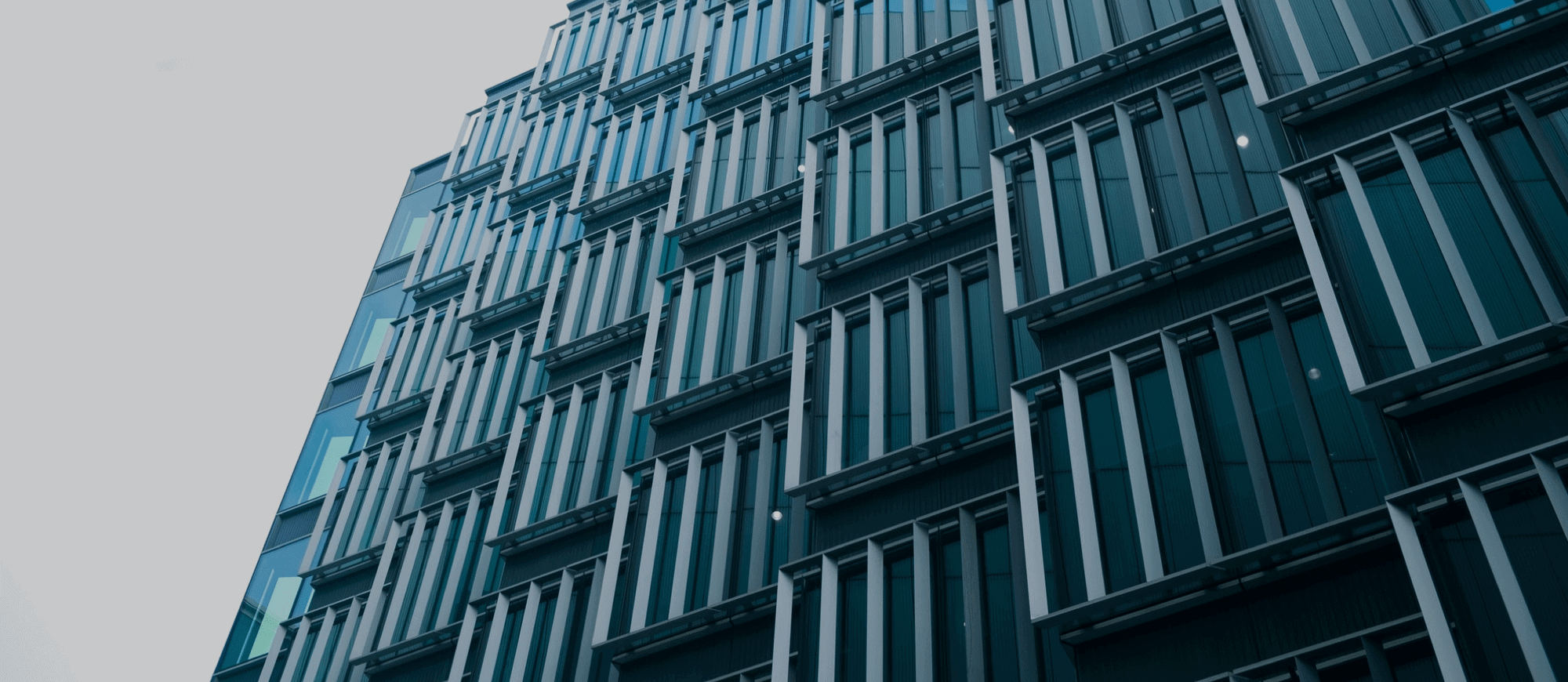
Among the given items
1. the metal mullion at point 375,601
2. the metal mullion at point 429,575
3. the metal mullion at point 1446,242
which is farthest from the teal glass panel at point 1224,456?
the metal mullion at point 375,601

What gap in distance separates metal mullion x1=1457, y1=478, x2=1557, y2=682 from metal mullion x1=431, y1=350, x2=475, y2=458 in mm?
24928

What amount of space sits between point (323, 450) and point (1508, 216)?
34157 mm

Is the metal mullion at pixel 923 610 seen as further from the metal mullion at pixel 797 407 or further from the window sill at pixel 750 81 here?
the window sill at pixel 750 81

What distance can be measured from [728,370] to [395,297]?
21.8 m

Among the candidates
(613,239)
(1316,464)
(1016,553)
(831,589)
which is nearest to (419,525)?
(613,239)

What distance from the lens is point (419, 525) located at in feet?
104

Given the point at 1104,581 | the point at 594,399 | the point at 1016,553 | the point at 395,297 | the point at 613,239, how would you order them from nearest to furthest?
the point at 1104,581
the point at 1016,553
the point at 594,399
the point at 613,239
the point at 395,297

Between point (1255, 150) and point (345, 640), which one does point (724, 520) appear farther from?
point (345, 640)

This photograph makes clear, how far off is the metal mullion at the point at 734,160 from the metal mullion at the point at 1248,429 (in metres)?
15.1

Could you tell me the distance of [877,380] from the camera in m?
23.1

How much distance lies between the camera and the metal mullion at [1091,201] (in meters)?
20.7

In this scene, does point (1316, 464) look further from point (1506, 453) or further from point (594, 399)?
point (594, 399)

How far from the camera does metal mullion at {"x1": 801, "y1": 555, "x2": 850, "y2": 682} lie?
64.1 ft

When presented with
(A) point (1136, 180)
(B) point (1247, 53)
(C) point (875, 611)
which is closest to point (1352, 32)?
(B) point (1247, 53)
